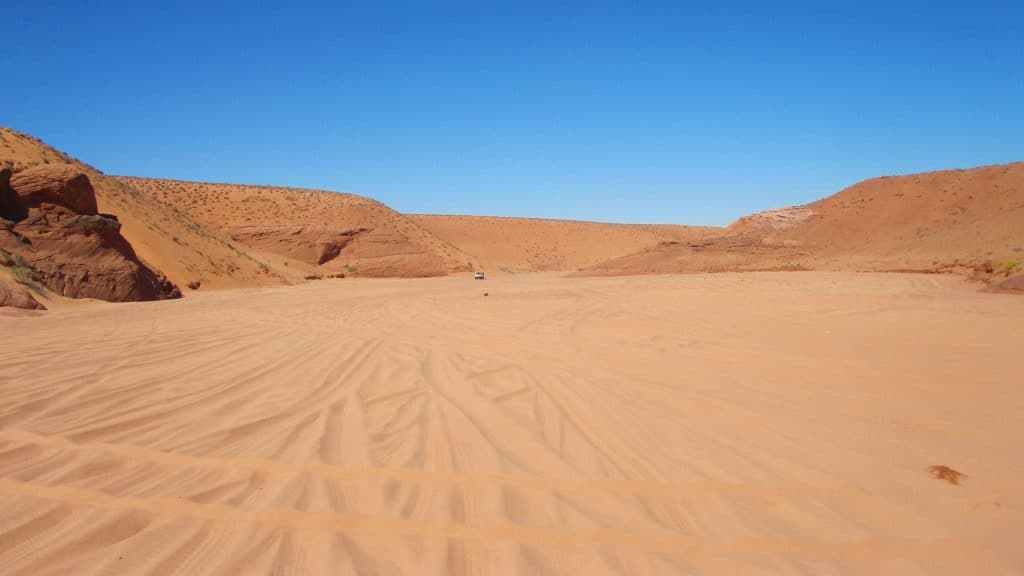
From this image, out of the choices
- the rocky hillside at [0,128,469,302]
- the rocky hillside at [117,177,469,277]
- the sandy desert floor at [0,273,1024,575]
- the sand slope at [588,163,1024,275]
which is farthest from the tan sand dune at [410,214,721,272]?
the sandy desert floor at [0,273,1024,575]

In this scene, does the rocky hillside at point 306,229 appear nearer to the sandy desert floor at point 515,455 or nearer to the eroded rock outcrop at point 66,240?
the eroded rock outcrop at point 66,240

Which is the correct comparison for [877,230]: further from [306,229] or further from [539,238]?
[539,238]

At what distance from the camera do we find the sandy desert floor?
2.15m

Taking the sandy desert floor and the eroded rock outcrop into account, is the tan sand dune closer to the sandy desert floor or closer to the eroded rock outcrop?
the eroded rock outcrop

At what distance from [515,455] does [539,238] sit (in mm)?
70546

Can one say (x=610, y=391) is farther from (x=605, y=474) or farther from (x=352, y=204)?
(x=352, y=204)

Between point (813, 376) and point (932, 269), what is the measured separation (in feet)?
54.1

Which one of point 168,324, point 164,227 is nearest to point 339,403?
point 168,324

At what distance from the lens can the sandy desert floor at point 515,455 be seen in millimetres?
2152

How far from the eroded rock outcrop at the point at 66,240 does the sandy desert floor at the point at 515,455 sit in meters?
7.42

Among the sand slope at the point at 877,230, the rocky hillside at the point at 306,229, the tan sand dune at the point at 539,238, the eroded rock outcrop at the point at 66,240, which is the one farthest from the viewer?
the tan sand dune at the point at 539,238

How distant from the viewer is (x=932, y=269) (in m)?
17.8

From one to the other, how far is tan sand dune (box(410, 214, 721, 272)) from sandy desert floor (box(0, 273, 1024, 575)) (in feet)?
173

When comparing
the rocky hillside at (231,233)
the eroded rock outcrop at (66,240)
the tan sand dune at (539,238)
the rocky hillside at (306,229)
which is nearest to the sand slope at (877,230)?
the rocky hillside at (306,229)
